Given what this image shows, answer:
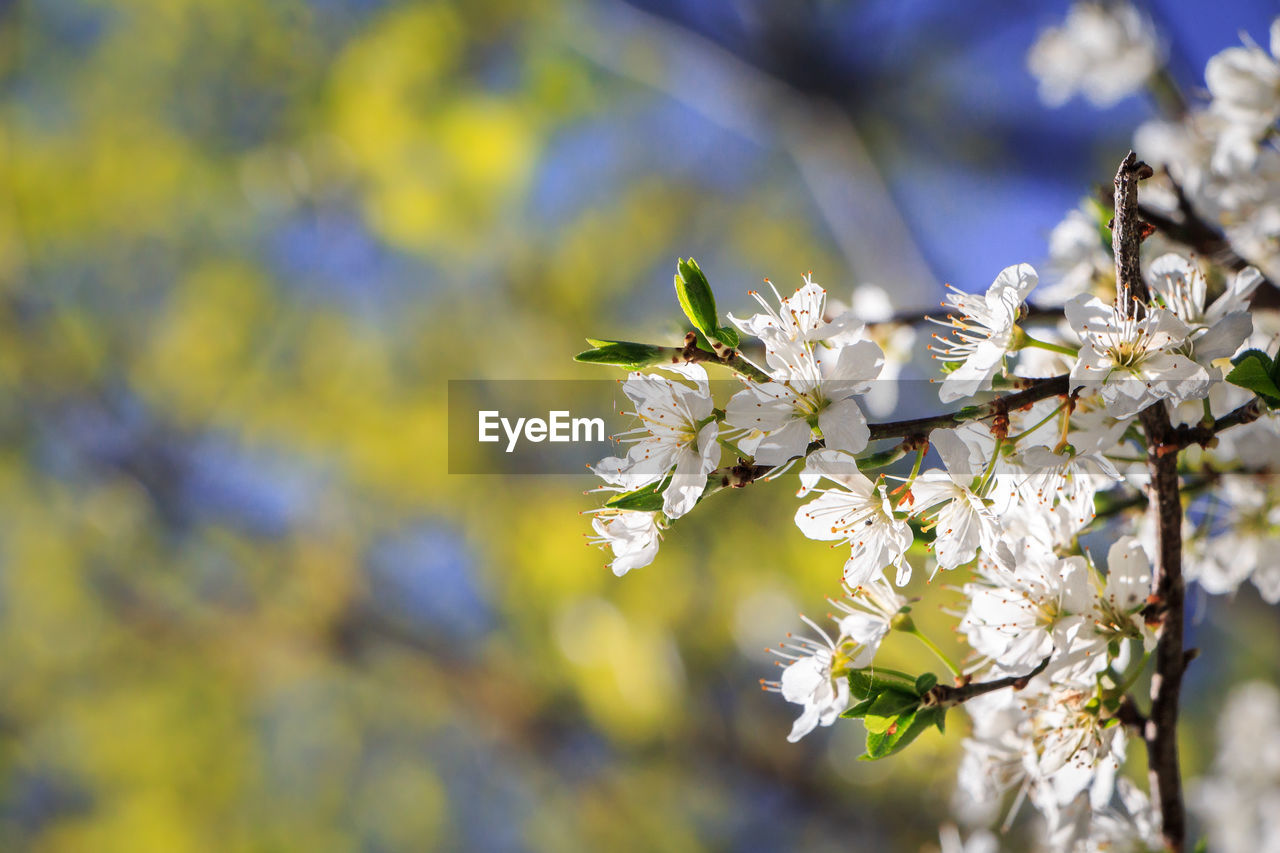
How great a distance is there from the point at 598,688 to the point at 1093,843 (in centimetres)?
223

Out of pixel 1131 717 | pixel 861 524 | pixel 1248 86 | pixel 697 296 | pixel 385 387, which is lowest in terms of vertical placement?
pixel 1131 717

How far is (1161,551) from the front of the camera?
18.3 inches

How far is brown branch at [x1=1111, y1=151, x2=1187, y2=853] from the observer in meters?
0.39

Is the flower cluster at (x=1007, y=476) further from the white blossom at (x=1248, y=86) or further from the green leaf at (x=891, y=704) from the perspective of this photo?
the white blossom at (x=1248, y=86)

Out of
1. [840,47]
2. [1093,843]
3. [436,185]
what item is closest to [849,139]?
[840,47]

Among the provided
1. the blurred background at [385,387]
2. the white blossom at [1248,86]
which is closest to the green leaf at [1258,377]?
the white blossom at [1248,86]

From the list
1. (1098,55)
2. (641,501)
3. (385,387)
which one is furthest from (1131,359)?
(385,387)

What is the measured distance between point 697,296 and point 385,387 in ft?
10.5

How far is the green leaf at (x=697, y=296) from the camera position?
Answer: 432mm

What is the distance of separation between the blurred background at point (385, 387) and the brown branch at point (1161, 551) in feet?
6.50

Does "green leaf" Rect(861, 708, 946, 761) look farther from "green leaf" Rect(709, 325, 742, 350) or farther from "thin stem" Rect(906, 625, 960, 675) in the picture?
"green leaf" Rect(709, 325, 742, 350)

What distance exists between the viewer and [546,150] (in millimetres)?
3184

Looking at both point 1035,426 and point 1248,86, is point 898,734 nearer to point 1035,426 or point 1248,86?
point 1035,426

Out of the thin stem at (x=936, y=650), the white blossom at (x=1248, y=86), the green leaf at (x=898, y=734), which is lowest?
the green leaf at (x=898, y=734)
